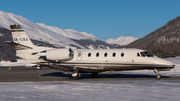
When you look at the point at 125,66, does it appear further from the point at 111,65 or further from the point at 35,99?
the point at 35,99

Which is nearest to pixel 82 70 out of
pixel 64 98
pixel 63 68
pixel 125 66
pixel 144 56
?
pixel 63 68

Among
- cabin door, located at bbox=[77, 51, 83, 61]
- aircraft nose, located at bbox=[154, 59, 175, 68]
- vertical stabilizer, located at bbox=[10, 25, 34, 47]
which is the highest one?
vertical stabilizer, located at bbox=[10, 25, 34, 47]

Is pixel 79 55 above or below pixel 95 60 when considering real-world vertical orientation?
above

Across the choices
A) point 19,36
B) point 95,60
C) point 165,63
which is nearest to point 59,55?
point 95,60

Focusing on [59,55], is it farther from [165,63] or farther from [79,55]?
[165,63]

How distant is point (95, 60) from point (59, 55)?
12.2ft

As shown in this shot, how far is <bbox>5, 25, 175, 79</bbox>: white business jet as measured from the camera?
74.5 feet

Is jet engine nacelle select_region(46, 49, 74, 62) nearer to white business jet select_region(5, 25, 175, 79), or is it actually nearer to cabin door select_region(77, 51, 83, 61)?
white business jet select_region(5, 25, 175, 79)

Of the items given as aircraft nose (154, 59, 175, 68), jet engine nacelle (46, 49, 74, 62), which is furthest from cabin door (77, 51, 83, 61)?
aircraft nose (154, 59, 175, 68)

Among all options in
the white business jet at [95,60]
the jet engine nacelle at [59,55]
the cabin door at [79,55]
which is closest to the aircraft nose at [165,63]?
the white business jet at [95,60]

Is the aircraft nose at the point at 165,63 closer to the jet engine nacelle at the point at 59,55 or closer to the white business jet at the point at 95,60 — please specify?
the white business jet at the point at 95,60

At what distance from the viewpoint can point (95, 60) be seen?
941 inches

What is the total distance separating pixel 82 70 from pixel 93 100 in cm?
1268

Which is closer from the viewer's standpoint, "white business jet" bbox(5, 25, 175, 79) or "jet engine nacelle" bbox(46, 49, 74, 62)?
"white business jet" bbox(5, 25, 175, 79)
